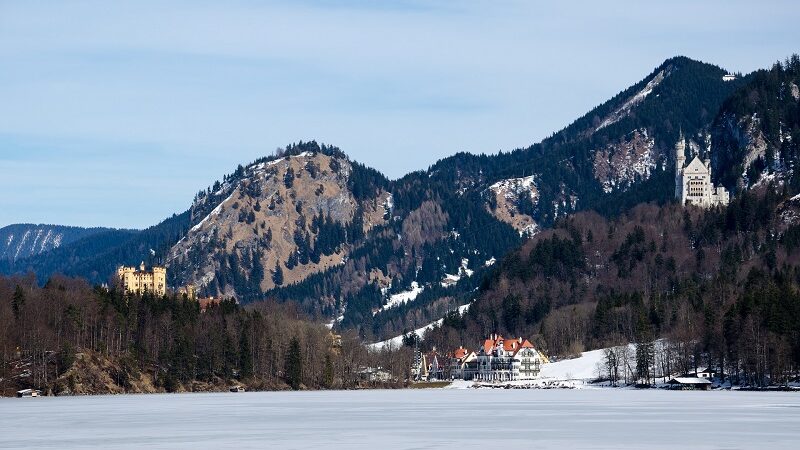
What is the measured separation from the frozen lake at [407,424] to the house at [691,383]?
136ft

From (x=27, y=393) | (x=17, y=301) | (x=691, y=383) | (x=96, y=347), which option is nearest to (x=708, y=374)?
(x=691, y=383)

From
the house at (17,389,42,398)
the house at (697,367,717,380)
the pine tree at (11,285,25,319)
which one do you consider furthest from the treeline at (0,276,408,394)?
the house at (697,367,717,380)

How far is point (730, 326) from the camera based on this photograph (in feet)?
593

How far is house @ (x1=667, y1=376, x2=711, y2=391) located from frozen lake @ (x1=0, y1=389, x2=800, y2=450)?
41.6 m

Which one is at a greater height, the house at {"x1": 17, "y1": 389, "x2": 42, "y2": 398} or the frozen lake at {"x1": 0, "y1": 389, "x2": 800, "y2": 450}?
the house at {"x1": 17, "y1": 389, "x2": 42, "y2": 398}

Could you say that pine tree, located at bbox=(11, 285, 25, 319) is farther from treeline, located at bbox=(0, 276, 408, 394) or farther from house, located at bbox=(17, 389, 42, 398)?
house, located at bbox=(17, 389, 42, 398)

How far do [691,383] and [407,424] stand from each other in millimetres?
93153

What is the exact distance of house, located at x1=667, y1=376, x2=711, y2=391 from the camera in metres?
183

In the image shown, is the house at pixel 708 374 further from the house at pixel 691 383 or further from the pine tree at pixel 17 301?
the pine tree at pixel 17 301

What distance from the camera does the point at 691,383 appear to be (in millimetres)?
184125

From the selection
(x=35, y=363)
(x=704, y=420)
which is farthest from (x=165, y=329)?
(x=704, y=420)

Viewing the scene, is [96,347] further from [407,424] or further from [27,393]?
[407,424]

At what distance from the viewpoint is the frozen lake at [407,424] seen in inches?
3191

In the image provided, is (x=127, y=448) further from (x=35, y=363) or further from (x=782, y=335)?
(x=782, y=335)
